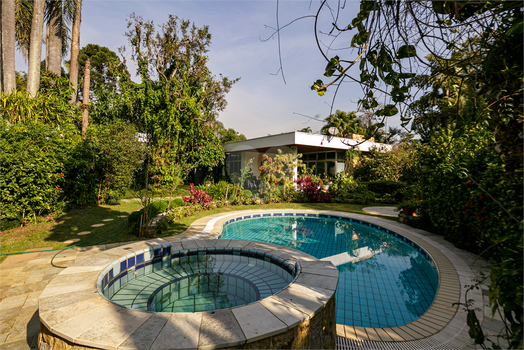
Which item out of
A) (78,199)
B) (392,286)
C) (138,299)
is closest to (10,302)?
(138,299)

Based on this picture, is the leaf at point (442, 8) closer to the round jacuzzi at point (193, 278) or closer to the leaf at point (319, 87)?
the leaf at point (319, 87)

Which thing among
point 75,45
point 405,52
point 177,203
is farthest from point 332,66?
point 75,45

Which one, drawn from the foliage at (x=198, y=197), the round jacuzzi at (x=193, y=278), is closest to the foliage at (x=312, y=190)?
the foliage at (x=198, y=197)

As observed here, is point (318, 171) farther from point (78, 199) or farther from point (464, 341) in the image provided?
point (464, 341)

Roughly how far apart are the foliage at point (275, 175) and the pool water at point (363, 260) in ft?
9.31

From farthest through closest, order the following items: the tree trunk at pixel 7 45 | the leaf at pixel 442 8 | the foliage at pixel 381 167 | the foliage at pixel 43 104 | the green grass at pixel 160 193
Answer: the foliage at pixel 381 167
the tree trunk at pixel 7 45
the green grass at pixel 160 193
the foliage at pixel 43 104
the leaf at pixel 442 8

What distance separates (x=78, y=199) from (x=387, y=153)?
674 inches

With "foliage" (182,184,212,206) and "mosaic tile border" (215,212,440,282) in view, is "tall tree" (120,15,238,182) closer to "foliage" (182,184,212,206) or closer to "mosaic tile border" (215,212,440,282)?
"foliage" (182,184,212,206)

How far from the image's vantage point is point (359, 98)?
6.08 feet

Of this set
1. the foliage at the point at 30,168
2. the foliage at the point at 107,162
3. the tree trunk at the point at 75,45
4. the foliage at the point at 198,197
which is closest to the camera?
the foliage at the point at 30,168

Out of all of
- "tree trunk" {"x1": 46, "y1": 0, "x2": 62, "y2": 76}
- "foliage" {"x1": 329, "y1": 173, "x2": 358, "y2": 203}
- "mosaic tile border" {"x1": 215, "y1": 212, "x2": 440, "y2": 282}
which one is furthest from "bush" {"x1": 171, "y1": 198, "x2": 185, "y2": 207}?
"tree trunk" {"x1": 46, "y1": 0, "x2": 62, "y2": 76}

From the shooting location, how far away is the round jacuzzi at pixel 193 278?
322 cm

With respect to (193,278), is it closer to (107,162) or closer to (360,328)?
(360,328)

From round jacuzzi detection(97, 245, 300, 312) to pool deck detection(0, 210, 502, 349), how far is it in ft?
2.82
